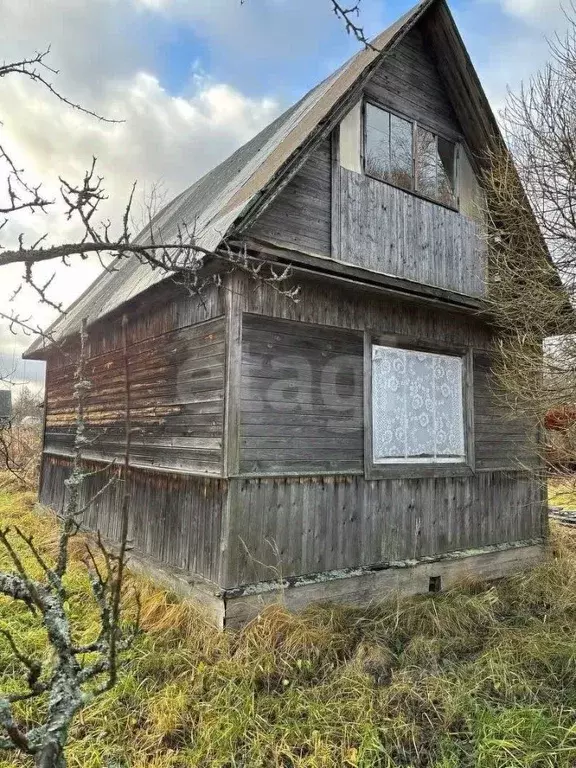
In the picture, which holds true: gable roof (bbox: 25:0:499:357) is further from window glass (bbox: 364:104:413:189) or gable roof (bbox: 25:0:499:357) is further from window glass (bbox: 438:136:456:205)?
window glass (bbox: 364:104:413:189)

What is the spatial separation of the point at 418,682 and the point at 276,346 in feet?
10.9

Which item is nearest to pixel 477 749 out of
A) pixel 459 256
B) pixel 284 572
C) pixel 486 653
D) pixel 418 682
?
pixel 418 682

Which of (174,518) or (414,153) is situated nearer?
(174,518)

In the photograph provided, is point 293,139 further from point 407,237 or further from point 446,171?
point 446,171

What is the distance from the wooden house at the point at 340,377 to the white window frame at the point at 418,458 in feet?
0.08

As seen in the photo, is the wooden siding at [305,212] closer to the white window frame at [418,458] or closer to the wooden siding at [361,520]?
the white window frame at [418,458]

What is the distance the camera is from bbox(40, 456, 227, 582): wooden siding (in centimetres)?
525

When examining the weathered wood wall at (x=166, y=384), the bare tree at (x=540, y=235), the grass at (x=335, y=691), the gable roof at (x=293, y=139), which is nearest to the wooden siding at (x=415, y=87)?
the gable roof at (x=293, y=139)

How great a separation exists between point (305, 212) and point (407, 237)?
1.68m

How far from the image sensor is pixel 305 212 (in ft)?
19.0

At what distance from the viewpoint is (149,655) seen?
14.6 ft

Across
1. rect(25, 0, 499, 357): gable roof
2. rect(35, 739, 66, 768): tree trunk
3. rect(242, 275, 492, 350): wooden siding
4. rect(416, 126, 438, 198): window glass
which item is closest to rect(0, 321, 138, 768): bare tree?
rect(35, 739, 66, 768): tree trunk

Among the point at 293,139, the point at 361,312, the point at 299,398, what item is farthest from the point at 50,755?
the point at 293,139

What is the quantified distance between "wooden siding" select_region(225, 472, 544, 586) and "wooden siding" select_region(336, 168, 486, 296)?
8.70 ft
